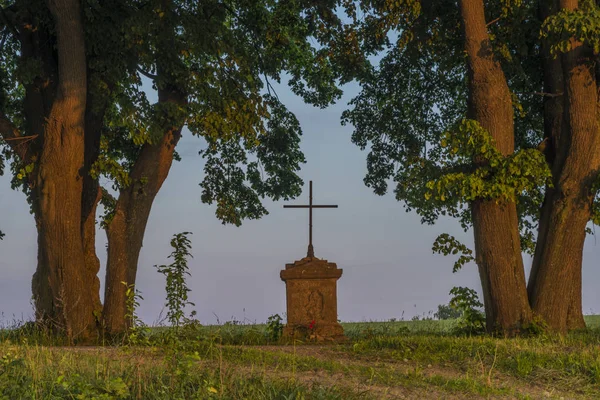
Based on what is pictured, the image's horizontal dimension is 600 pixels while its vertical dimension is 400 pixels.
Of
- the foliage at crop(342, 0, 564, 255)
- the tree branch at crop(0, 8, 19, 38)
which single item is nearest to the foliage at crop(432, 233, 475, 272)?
the foliage at crop(342, 0, 564, 255)

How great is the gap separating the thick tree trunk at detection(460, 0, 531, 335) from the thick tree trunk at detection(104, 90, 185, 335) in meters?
6.22

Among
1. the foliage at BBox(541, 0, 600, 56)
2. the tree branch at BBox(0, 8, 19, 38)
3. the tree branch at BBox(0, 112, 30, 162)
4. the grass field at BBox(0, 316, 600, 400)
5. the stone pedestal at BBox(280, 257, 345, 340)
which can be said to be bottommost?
the grass field at BBox(0, 316, 600, 400)

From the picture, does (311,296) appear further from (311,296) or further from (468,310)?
(468,310)

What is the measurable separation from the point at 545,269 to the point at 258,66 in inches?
330

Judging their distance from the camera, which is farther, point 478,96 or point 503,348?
point 478,96

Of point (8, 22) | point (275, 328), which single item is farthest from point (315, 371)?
point (8, 22)

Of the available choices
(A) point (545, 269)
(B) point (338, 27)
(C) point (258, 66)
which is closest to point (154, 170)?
(C) point (258, 66)

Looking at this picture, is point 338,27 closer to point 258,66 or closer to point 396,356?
point 258,66

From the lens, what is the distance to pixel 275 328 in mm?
15461

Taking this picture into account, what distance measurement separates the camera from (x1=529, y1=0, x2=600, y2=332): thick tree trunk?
15070 mm

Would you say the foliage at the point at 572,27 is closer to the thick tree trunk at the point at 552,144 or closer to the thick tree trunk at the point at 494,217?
the thick tree trunk at the point at 552,144

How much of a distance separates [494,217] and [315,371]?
6419 mm

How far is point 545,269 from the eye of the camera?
1517 centimetres

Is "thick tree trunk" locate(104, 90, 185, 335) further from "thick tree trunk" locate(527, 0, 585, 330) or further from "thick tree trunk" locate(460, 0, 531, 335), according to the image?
"thick tree trunk" locate(527, 0, 585, 330)
